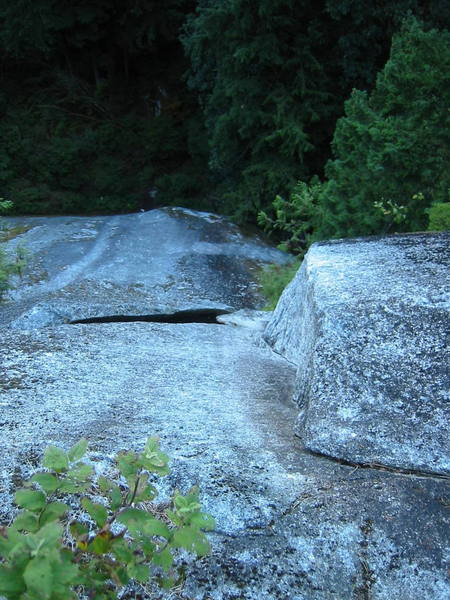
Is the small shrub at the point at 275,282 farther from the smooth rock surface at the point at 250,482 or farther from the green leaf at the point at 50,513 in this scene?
the green leaf at the point at 50,513

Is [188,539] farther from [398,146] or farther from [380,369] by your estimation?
[398,146]

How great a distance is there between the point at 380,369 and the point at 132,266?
21.6 ft

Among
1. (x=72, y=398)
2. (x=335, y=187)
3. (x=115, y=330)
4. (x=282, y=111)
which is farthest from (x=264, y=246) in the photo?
(x=72, y=398)

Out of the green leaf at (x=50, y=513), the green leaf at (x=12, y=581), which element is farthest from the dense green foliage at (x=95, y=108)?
the green leaf at (x=12, y=581)

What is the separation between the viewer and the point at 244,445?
2.11 m

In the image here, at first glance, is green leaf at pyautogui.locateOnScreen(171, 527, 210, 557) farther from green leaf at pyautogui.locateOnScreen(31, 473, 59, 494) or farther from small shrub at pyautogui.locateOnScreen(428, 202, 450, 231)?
small shrub at pyautogui.locateOnScreen(428, 202, 450, 231)

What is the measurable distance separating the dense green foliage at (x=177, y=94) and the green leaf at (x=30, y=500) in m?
9.83

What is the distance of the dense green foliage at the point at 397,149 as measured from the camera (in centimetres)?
563

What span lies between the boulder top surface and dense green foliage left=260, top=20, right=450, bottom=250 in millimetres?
1963

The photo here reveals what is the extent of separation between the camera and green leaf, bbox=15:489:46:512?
1.03m

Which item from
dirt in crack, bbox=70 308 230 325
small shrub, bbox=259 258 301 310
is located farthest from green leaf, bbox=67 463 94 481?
small shrub, bbox=259 258 301 310

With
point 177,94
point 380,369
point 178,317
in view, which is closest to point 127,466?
point 380,369

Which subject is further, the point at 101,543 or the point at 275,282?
the point at 275,282

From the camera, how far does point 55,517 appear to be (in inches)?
40.5
